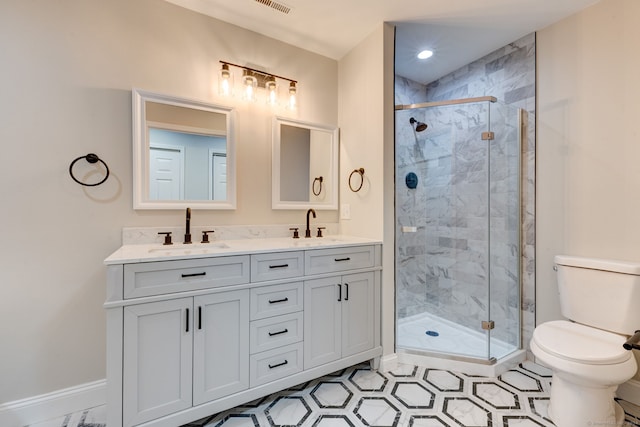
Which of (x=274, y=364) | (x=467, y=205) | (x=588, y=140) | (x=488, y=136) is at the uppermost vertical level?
(x=488, y=136)

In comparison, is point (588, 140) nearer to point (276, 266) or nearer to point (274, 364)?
point (276, 266)

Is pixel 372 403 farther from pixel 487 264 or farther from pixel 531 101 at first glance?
pixel 531 101

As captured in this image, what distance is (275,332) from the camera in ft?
5.25

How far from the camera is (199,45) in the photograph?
6.22 ft

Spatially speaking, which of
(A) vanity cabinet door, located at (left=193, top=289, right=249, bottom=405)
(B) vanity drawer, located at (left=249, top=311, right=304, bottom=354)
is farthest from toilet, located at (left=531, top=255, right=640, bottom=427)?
(A) vanity cabinet door, located at (left=193, top=289, right=249, bottom=405)

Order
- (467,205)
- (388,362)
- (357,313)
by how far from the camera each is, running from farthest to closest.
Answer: (467,205) → (388,362) → (357,313)

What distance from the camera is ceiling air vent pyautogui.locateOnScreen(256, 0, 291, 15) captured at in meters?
1.80

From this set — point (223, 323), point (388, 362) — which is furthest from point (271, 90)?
point (388, 362)

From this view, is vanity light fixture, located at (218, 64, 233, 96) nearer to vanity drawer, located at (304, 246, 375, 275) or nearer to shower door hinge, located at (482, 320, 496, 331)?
vanity drawer, located at (304, 246, 375, 275)

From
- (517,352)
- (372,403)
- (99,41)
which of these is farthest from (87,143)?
(517,352)

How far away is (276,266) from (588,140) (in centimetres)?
221

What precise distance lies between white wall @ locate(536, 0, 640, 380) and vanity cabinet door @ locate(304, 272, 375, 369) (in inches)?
53.3

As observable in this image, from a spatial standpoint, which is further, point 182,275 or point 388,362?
point 388,362

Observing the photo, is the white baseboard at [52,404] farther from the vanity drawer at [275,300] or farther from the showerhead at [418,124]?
the showerhead at [418,124]
